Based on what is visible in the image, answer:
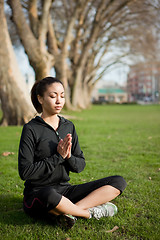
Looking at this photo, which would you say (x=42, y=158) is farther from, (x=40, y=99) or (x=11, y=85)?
(x=11, y=85)

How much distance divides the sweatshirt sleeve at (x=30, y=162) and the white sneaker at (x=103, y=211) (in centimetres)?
69

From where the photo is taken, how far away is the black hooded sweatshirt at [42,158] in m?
3.01

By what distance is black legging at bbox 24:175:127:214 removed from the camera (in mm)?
2889

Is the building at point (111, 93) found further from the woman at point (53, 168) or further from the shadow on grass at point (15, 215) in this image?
the woman at point (53, 168)

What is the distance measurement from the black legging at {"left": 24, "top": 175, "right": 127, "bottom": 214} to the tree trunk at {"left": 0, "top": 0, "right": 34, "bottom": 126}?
8.56 metres

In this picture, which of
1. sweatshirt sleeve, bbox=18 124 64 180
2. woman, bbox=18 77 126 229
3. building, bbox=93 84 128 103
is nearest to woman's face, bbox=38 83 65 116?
woman, bbox=18 77 126 229

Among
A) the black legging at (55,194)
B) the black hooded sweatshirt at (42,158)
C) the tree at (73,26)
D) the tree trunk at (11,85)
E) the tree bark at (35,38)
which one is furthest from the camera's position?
the tree at (73,26)

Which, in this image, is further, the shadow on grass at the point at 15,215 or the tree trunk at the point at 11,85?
the tree trunk at the point at 11,85

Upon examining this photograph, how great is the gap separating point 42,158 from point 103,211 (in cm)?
93

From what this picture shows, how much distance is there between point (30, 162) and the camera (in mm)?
3018

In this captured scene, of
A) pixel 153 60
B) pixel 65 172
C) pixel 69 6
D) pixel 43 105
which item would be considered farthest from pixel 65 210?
pixel 153 60

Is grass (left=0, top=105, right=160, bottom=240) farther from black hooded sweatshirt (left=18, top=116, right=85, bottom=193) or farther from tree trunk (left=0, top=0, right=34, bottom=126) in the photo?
tree trunk (left=0, top=0, right=34, bottom=126)

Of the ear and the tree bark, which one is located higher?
the tree bark

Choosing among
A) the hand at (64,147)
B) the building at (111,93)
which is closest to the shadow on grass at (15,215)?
the hand at (64,147)
